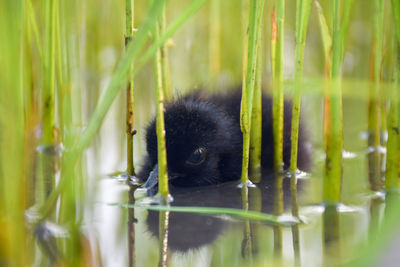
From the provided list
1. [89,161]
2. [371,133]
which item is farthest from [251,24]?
[371,133]

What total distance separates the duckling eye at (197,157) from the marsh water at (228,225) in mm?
146

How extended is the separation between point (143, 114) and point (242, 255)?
215 centimetres

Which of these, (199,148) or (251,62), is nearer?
(251,62)

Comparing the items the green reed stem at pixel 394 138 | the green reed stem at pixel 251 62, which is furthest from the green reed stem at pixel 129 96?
the green reed stem at pixel 394 138

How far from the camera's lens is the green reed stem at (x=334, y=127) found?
70.9 inches

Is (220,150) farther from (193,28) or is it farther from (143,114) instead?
(193,28)

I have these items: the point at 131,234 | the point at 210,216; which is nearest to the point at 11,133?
the point at 131,234

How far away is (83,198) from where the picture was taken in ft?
6.64

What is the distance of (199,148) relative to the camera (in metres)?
2.49

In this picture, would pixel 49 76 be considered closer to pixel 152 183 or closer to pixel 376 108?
pixel 152 183

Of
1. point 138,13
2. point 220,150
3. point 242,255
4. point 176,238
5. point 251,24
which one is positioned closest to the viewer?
point 242,255

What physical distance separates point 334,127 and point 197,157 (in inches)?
31.9

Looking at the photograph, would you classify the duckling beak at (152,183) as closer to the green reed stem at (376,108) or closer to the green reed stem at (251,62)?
the green reed stem at (251,62)

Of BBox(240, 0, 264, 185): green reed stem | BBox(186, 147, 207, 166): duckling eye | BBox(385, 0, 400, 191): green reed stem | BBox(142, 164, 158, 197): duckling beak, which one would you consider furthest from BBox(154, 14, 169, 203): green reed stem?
BBox(385, 0, 400, 191): green reed stem
